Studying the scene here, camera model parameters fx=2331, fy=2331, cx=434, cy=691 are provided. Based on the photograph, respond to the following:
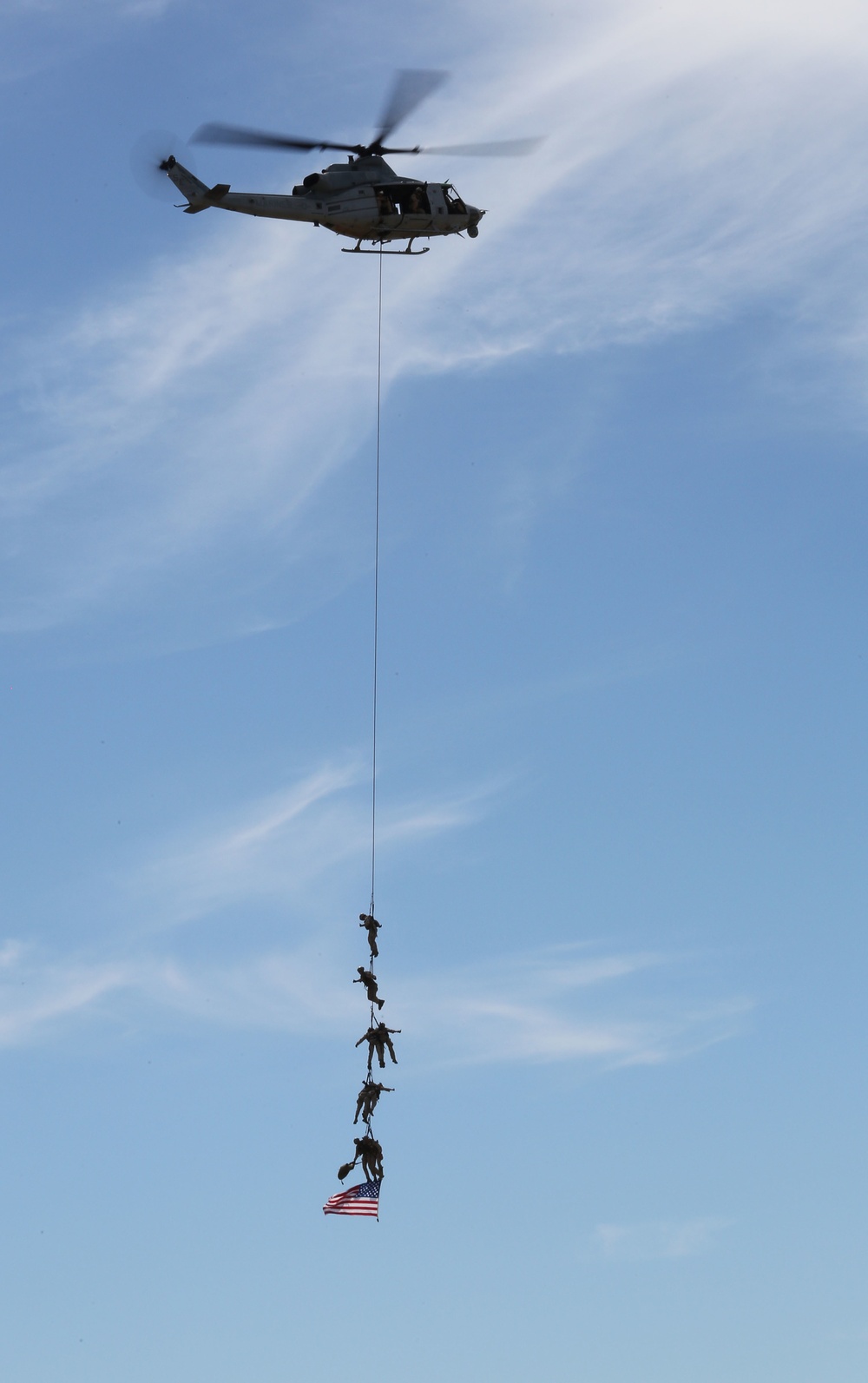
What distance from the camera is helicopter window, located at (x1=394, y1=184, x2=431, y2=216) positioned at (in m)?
54.8

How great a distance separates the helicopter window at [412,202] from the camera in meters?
54.8

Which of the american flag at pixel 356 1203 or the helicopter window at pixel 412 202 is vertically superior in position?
the helicopter window at pixel 412 202

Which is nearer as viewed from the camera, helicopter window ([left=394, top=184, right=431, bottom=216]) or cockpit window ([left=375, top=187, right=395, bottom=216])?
cockpit window ([left=375, top=187, right=395, bottom=216])

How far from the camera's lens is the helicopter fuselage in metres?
54.3

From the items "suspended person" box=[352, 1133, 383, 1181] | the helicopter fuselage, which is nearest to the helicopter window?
the helicopter fuselage

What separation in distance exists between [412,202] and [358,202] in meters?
1.39

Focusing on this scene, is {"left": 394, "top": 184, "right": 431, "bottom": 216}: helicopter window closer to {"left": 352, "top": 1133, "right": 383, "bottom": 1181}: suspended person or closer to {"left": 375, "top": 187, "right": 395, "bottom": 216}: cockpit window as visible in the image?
{"left": 375, "top": 187, "right": 395, "bottom": 216}: cockpit window

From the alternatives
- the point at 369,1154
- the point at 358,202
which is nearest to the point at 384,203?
the point at 358,202

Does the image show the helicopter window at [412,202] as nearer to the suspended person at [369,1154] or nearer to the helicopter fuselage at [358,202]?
the helicopter fuselage at [358,202]

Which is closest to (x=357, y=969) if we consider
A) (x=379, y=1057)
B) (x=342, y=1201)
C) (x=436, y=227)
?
(x=379, y=1057)

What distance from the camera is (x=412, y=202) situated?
5478 centimetres

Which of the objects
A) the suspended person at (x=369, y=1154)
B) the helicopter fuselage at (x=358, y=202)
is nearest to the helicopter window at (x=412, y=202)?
the helicopter fuselage at (x=358, y=202)

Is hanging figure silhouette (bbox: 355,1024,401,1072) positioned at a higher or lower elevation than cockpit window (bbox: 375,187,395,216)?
lower

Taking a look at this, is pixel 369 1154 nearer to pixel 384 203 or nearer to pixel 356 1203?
pixel 356 1203
